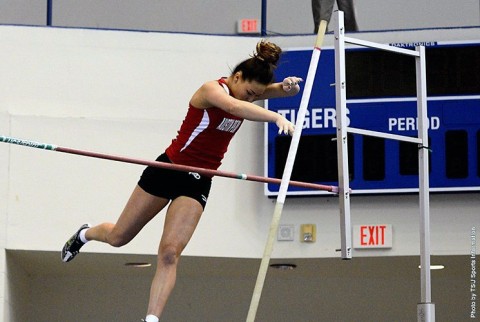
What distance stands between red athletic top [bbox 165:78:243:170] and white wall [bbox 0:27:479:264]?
115 inches

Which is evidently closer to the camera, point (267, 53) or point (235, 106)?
point (235, 106)

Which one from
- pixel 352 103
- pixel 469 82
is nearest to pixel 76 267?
pixel 352 103

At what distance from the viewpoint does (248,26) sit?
8.87 m

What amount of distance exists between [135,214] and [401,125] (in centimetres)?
312

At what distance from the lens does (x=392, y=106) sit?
8.18 meters

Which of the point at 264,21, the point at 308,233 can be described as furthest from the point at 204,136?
the point at 264,21

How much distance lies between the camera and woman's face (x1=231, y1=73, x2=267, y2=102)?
538 cm

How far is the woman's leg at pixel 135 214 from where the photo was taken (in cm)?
550

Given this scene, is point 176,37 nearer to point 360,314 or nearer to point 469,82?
point 469,82

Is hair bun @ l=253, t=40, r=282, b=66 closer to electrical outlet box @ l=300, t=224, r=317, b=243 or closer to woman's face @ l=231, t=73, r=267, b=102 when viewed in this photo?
woman's face @ l=231, t=73, r=267, b=102

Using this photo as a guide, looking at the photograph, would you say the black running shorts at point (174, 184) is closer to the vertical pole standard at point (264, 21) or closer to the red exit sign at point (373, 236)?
the red exit sign at point (373, 236)

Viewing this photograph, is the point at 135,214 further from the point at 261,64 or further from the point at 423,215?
the point at 423,215

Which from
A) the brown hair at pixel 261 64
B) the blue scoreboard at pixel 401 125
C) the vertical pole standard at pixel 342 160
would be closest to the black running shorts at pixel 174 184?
the brown hair at pixel 261 64

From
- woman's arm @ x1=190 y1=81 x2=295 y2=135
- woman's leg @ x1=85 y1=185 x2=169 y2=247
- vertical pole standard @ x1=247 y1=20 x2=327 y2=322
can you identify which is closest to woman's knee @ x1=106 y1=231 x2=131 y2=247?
woman's leg @ x1=85 y1=185 x2=169 y2=247
